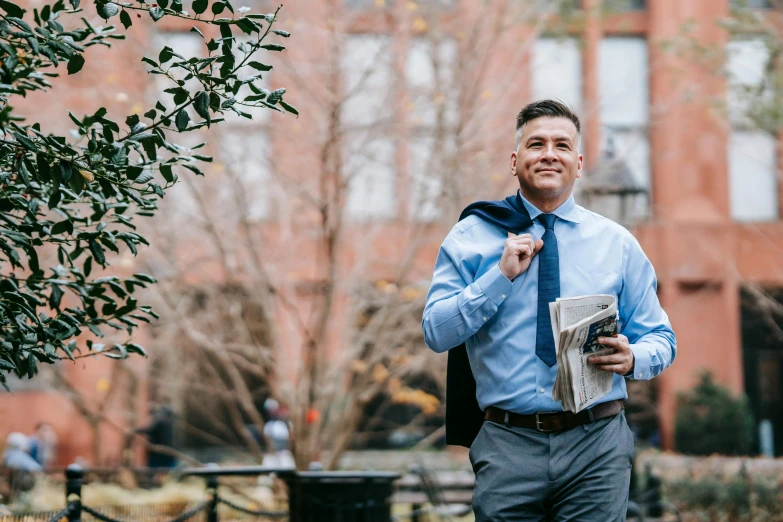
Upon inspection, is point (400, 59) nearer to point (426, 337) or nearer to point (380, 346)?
point (380, 346)

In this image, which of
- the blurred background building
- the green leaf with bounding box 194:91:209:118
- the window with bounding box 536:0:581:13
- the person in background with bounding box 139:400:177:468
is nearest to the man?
the green leaf with bounding box 194:91:209:118

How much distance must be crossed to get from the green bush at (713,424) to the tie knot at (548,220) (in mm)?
19422

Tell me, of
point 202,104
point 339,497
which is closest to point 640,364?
point 202,104

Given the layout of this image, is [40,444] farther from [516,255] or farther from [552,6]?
[516,255]

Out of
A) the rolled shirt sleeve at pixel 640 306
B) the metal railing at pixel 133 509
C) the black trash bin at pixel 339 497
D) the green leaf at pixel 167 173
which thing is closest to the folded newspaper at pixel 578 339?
the rolled shirt sleeve at pixel 640 306

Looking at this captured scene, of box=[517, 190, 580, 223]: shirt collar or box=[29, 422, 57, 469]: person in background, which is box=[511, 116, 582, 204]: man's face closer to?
box=[517, 190, 580, 223]: shirt collar

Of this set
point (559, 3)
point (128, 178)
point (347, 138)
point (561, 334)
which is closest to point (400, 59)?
point (347, 138)

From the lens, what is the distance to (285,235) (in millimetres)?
13094

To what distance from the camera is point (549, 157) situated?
3.47m

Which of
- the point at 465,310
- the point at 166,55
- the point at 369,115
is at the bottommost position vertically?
the point at 465,310

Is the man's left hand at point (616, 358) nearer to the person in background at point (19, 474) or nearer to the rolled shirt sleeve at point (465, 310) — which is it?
the rolled shirt sleeve at point (465, 310)

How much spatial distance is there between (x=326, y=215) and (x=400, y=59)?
3.02m

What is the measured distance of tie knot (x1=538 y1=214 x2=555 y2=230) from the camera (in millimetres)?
3526

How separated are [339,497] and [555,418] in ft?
11.5
